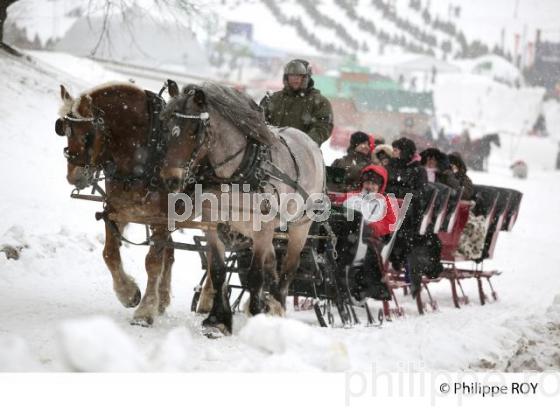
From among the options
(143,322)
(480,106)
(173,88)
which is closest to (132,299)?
(143,322)

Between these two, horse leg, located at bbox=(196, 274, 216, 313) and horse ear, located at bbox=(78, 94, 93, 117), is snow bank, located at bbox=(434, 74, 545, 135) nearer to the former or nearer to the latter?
horse leg, located at bbox=(196, 274, 216, 313)

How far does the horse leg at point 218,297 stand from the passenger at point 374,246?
191cm

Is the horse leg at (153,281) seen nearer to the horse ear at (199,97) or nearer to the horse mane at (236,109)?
the horse mane at (236,109)

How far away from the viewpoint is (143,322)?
637cm

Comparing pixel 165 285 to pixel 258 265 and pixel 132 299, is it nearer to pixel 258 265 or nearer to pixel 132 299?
A: pixel 132 299

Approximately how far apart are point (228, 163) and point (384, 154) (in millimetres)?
4371

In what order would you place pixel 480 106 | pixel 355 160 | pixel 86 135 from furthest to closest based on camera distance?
pixel 480 106, pixel 355 160, pixel 86 135

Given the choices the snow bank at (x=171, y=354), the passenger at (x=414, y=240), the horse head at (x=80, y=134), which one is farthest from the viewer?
the passenger at (x=414, y=240)

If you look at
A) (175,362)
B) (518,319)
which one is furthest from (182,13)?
(175,362)

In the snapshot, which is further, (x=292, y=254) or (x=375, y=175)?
(x=375, y=175)

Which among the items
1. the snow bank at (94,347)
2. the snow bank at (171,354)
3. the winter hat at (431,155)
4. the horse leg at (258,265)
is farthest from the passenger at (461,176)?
the snow bank at (94,347)

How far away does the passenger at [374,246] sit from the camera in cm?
803

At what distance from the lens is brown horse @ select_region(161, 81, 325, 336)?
580 centimetres

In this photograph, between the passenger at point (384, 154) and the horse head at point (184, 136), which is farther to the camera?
the passenger at point (384, 154)
